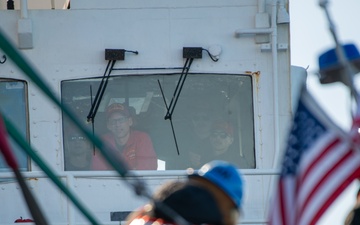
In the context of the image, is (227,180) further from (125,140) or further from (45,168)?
(125,140)

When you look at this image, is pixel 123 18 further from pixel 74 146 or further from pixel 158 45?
pixel 74 146

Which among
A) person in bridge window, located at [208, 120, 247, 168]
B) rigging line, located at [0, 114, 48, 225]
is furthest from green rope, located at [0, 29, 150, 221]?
person in bridge window, located at [208, 120, 247, 168]

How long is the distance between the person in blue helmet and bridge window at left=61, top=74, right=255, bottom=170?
690 cm

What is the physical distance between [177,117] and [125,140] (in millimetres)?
534

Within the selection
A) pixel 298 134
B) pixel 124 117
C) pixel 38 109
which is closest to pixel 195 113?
pixel 124 117

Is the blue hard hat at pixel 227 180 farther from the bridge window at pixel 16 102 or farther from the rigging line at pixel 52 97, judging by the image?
the bridge window at pixel 16 102

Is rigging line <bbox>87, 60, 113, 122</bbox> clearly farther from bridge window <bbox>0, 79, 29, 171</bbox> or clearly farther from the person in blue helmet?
the person in blue helmet

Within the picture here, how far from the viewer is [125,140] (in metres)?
11.8

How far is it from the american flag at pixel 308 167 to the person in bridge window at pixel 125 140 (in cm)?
656

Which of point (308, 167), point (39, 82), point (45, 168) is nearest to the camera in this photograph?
point (39, 82)

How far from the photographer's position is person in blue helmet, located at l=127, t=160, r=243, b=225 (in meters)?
4.71

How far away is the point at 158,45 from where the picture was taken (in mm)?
11945

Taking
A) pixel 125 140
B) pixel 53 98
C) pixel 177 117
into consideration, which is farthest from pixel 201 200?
pixel 177 117

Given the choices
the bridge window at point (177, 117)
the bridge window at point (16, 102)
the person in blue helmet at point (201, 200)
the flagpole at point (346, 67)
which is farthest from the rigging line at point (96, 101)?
the person in blue helmet at point (201, 200)
